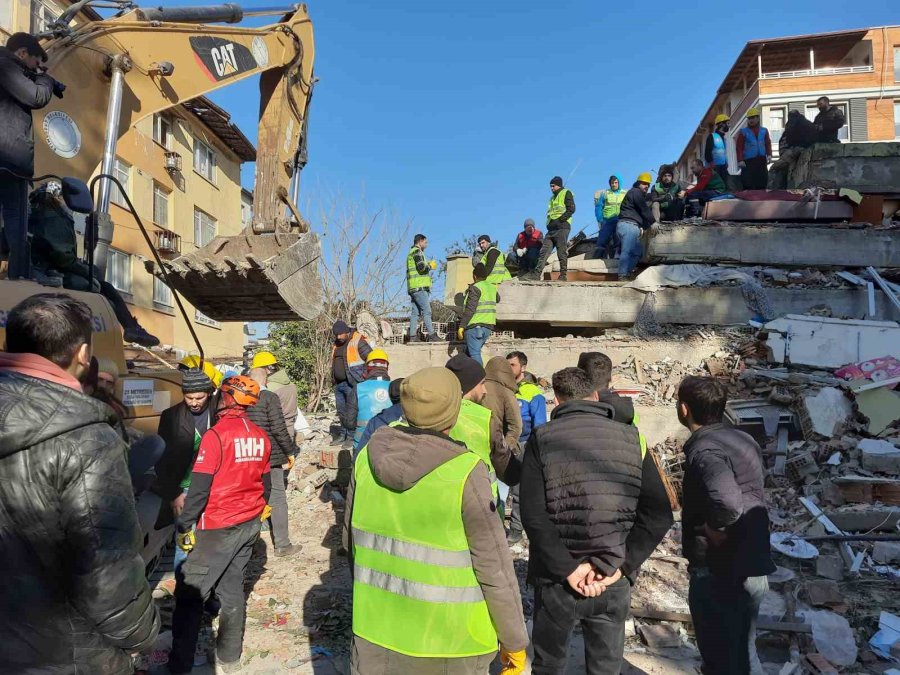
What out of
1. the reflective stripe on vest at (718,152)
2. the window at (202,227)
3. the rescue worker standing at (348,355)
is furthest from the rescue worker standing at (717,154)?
the window at (202,227)

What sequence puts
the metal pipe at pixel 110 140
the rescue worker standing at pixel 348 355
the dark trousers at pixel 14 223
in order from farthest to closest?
the rescue worker standing at pixel 348 355 → the metal pipe at pixel 110 140 → the dark trousers at pixel 14 223

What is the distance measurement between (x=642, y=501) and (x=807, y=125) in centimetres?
1258

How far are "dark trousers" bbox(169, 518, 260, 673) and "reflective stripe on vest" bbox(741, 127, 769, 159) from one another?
455 inches

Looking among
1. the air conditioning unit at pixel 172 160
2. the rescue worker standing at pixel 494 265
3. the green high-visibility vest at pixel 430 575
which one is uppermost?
the air conditioning unit at pixel 172 160

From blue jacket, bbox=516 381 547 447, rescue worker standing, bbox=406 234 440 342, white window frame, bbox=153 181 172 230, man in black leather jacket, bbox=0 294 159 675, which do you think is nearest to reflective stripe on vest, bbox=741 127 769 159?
rescue worker standing, bbox=406 234 440 342

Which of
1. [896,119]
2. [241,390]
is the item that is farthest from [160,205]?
[896,119]

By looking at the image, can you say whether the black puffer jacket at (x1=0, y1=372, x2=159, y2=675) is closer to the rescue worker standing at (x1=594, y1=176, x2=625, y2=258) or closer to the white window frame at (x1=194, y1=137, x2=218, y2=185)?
the rescue worker standing at (x1=594, y1=176, x2=625, y2=258)

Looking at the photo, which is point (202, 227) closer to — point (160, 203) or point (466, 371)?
point (160, 203)

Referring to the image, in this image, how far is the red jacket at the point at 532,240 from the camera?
496 inches

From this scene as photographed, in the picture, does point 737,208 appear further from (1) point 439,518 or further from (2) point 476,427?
(1) point 439,518

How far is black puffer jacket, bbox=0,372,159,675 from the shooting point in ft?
5.69

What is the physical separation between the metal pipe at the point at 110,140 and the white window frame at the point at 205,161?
1858 centimetres

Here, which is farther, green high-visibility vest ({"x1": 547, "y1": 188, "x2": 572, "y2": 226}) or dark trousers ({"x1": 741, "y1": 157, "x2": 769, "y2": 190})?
dark trousers ({"x1": 741, "y1": 157, "x2": 769, "y2": 190})

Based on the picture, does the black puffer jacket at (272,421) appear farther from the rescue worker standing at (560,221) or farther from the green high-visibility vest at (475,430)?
the rescue worker standing at (560,221)
